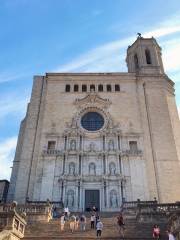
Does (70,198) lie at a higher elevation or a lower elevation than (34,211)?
higher

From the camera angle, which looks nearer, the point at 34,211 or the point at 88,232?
the point at 88,232

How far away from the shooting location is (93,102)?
3158 centimetres

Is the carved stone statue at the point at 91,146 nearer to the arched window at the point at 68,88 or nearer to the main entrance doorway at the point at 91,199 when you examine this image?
the main entrance doorway at the point at 91,199

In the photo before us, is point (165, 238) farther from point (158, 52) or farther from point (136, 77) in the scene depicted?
point (158, 52)

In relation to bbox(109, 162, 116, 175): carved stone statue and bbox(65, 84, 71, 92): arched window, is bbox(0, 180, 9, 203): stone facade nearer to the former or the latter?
bbox(109, 162, 116, 175): carved stone statue

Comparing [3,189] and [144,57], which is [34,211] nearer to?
→ [3,189]

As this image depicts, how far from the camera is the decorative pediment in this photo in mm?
31312

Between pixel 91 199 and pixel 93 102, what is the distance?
10704 mm

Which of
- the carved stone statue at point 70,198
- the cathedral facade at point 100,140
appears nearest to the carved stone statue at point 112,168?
the cathedral facade at point 100,140

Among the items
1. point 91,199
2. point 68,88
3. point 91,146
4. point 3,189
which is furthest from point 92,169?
point 68,88

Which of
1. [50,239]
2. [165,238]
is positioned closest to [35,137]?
[50,239]

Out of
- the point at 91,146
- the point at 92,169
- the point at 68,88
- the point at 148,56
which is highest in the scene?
the point at 148,56

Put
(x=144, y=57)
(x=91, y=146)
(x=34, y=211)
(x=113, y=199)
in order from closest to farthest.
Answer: (x=34, y=211) < (x=113, y=199) < (x=91, y=146) < (x=144, y=57)

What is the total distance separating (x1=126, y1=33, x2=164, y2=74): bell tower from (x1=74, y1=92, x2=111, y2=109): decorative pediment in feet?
20.7
